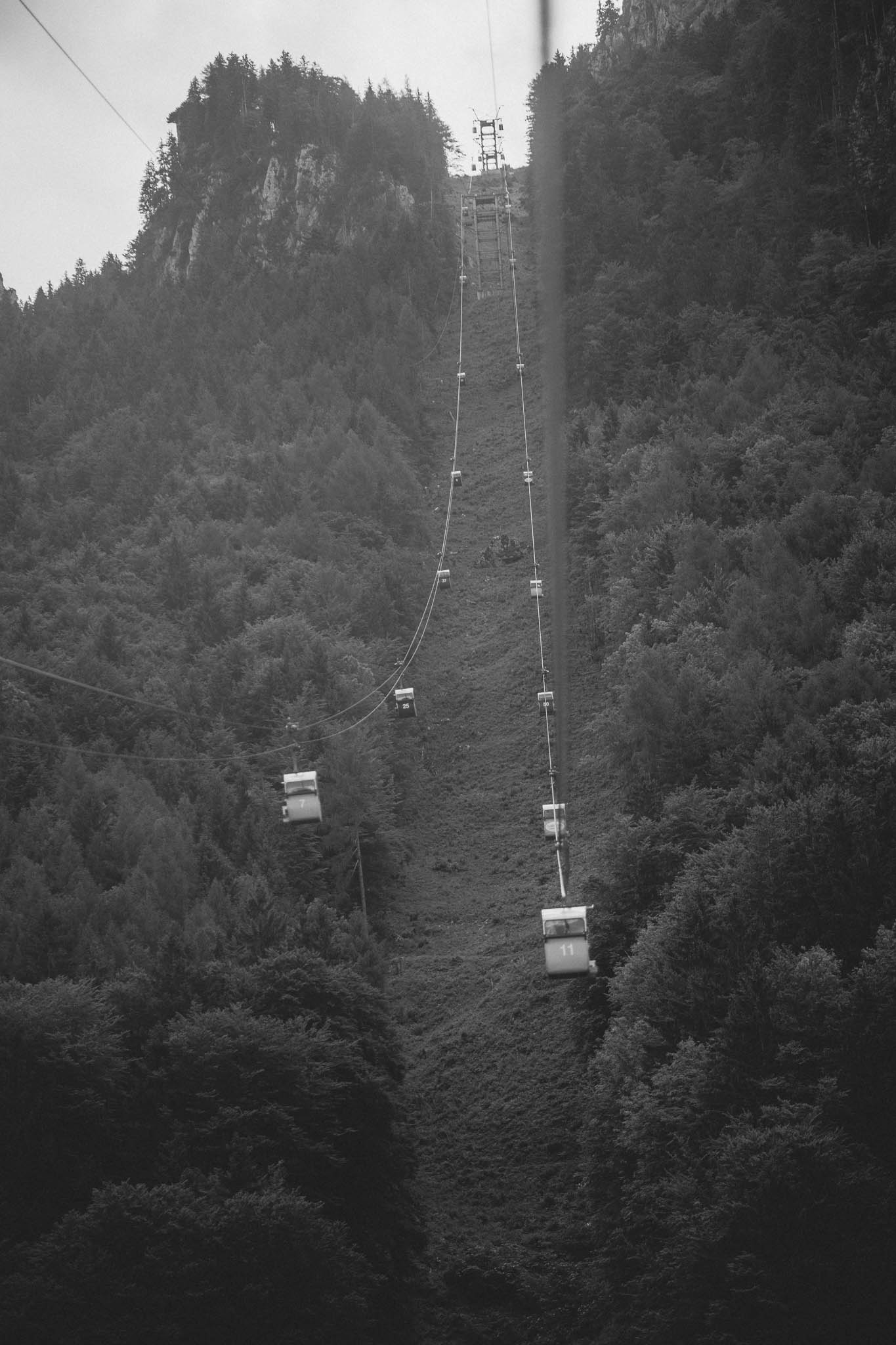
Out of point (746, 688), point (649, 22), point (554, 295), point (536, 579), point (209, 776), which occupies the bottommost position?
point (209, 776)

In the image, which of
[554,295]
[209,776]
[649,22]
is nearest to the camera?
[554,295]

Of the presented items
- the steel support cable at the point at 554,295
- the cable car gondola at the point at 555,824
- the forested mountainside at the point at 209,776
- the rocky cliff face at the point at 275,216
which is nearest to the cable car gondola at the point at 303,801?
the forested mountainside at the point at 209,776

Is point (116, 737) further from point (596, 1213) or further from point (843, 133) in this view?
point (843, 133)

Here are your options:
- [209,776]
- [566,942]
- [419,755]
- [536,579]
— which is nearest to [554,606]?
[566,942]

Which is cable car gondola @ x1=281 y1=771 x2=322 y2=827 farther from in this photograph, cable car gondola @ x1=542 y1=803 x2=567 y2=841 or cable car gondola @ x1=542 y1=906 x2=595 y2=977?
cable car gondola @ x1=542 y1=906 x2=595 y2=977

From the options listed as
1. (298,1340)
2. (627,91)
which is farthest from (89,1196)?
(627,91)

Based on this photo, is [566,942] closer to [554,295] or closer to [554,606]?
[554,606]

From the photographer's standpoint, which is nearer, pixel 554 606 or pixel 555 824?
pixel 554 606

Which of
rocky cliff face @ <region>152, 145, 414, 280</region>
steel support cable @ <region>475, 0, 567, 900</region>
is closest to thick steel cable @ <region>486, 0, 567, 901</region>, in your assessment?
steel support cable @ <region>475, 0, 567, 900</region>
